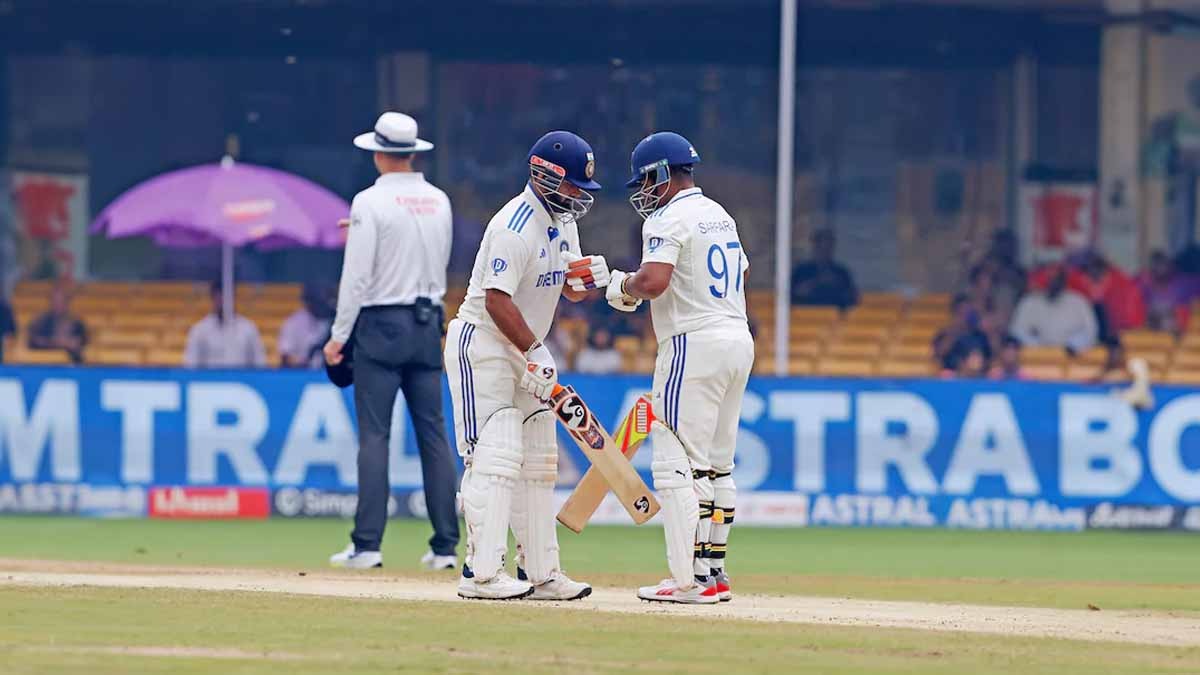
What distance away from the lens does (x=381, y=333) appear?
11.4 metres

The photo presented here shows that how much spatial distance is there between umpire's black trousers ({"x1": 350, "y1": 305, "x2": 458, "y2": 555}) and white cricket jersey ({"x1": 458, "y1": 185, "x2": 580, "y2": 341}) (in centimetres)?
196

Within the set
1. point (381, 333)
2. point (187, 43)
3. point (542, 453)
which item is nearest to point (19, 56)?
point (187, 43)

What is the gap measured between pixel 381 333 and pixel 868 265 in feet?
48.8

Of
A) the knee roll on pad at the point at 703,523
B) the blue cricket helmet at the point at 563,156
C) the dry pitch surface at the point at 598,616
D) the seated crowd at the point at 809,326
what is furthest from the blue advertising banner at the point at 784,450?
the blue cricket helmet at the point at 563,156

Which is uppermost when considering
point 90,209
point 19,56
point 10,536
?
point 19,56

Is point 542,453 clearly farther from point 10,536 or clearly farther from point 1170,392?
point 1170,392

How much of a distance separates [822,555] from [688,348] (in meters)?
4.44

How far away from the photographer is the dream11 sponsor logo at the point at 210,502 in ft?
51.4

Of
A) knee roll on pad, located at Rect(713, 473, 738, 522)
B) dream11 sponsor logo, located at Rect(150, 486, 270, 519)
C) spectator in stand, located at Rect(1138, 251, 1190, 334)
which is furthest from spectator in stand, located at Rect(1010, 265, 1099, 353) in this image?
knee roll on pad, located at Rect(713, 473, 738, 522)

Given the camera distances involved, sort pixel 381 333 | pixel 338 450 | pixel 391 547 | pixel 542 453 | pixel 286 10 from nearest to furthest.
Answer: pixel 542 453
pixel 381 333
pixel 391 547
pixel 338 450
pixel 286 10

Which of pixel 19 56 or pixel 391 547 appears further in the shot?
pixel 19 56

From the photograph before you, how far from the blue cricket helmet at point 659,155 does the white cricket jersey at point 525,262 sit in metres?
0.40

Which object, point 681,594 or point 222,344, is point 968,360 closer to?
point 222,344

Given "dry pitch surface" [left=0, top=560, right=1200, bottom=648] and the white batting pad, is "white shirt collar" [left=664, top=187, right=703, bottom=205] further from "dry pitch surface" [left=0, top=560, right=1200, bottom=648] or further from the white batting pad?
"dry pitch surface" [left=0, top=560, right=1200, bottom=648]
